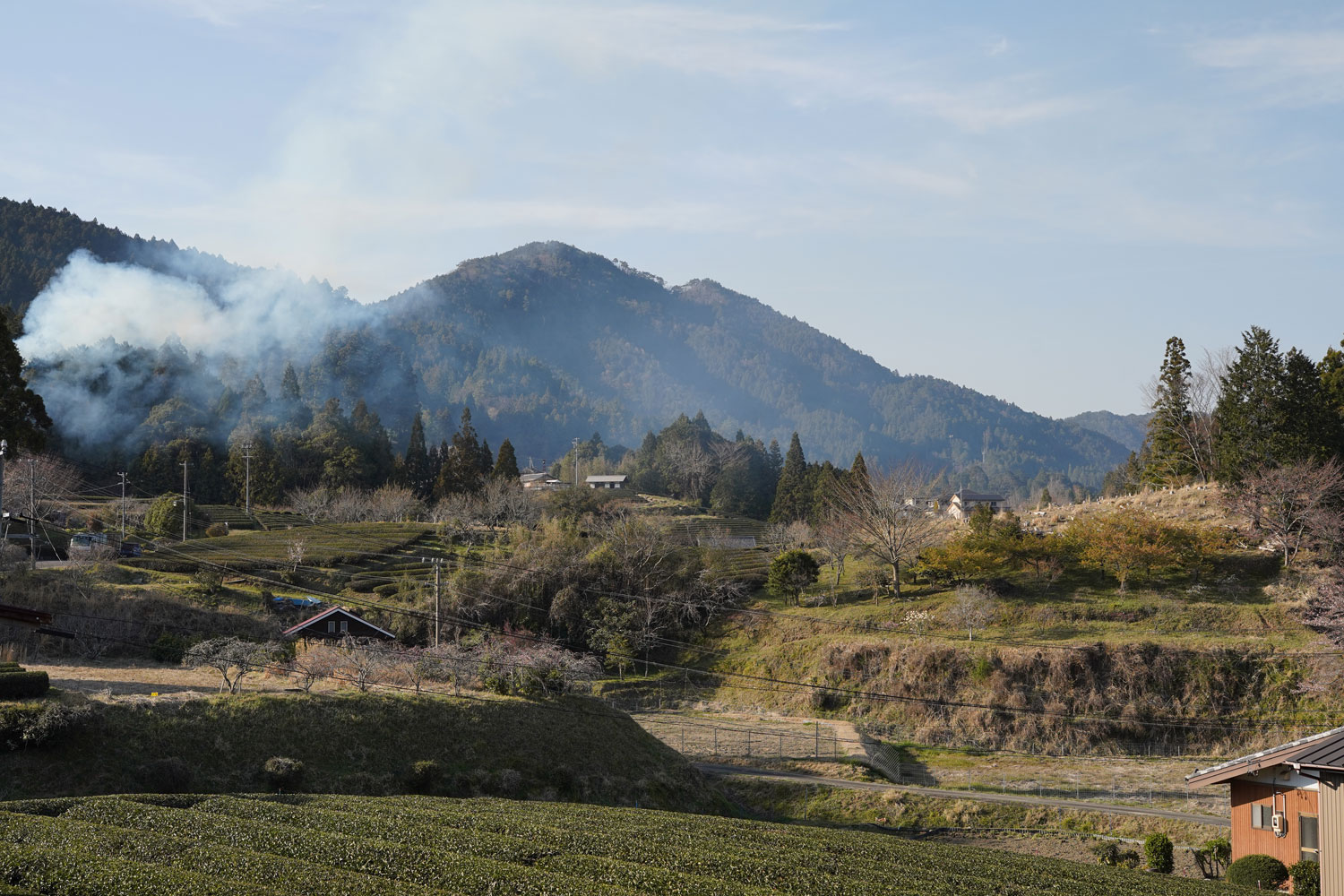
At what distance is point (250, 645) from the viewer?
3047 cm

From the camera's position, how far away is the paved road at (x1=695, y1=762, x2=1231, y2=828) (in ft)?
94.1

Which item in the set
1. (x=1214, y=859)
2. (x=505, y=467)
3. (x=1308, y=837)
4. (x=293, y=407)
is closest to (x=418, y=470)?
(x=505, y=467)

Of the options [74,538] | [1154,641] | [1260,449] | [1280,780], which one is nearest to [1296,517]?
[1260,449]

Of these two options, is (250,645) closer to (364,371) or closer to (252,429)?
(252,429)

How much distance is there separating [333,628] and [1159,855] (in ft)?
105

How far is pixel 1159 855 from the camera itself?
23.3 m

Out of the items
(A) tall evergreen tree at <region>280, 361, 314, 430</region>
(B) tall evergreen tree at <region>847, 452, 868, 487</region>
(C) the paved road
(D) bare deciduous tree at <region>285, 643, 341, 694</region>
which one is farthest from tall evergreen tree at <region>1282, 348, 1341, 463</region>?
(A) tall evergreen tree at <region>280, 361, 314, 430</region>

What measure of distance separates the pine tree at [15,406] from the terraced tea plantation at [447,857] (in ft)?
83.9

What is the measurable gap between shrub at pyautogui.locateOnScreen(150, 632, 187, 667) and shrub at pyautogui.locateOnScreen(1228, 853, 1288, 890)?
3538 cm

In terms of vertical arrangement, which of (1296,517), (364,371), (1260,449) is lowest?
(1296,517)

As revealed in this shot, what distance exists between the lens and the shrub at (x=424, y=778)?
24.9 meters

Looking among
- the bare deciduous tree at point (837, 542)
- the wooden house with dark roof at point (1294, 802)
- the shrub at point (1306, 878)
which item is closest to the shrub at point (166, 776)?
the wooden house with dark roof at point (1294, 802)

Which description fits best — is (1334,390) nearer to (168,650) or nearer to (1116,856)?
(1116,856)

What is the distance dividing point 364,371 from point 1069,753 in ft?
467
